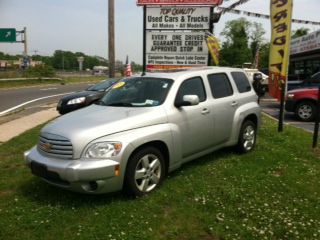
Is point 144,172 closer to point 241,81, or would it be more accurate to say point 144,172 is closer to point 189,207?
point 189,207

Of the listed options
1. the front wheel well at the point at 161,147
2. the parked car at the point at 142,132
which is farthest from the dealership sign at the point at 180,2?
the front wheel well at the point at 161,147

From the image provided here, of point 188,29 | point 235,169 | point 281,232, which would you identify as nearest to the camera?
point 281,232

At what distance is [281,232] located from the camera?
4.16 m

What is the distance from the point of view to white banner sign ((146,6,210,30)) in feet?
42.5

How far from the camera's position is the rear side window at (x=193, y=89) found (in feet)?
19.0

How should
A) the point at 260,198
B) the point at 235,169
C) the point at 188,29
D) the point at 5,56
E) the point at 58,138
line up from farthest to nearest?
1. the point at 5,56
2. the point at 188,29
3. the point at 235,169
4. the point at 260,198
5. the point at 58,138

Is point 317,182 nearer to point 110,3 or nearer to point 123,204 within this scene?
point 123,204

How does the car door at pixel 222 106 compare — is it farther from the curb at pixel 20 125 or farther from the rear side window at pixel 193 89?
the curb at pixel 20 125

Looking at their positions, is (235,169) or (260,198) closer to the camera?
(260,198)

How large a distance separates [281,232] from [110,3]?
46.1 feet

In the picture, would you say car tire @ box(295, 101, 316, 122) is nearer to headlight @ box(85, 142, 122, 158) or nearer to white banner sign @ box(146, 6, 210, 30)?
white banner sign @ box(146, 6, 210, 30)

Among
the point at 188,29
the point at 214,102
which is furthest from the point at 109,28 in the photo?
the point at 214,102

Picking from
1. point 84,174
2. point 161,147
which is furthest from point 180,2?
point 84,174

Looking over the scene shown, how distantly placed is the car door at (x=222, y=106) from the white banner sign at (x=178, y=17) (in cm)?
664
